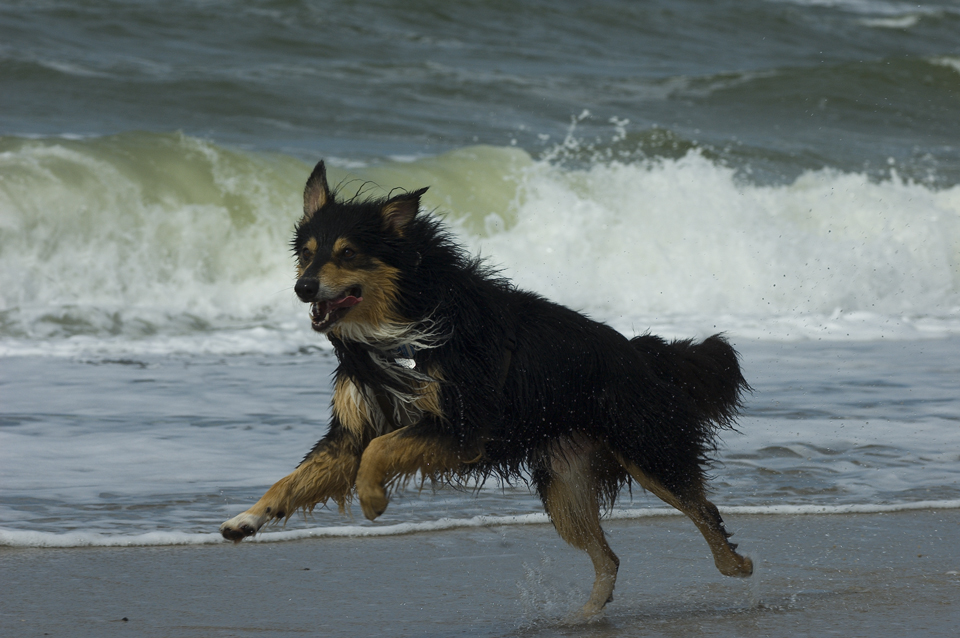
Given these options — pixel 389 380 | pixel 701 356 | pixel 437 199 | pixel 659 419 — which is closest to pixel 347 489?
pixel 389 380

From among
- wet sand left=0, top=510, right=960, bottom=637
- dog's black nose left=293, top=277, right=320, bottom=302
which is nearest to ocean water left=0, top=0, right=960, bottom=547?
wet sand left=0, top=510, right=960, bottom=637

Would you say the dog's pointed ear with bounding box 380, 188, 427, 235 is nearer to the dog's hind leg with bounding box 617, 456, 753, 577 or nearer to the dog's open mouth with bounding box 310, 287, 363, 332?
the dog's open mouth with bounding box 310, 287, 363, 332

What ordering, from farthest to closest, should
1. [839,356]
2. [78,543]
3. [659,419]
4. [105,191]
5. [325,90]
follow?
[325,90]
[105,191]
[839,356]
[78,543]
[659,419]

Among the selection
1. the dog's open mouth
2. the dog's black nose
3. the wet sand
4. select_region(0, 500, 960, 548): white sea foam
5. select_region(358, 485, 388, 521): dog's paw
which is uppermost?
the dog's black nose

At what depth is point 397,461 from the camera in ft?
12.9

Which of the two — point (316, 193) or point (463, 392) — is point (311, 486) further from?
point (316, 193)

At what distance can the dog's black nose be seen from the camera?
3869mm

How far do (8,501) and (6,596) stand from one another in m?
1.29

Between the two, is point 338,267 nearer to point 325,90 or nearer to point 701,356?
point 701,356

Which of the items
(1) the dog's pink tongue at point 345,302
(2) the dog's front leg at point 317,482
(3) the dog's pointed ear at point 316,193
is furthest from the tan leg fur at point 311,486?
(3) the dog's pointed ear at point 316,193

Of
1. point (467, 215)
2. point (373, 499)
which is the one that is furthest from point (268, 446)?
point (467, 215)

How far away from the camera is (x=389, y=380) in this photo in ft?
13.5

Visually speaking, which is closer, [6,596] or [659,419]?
[6,596]

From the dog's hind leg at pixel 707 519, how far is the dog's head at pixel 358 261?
1.19 metres
